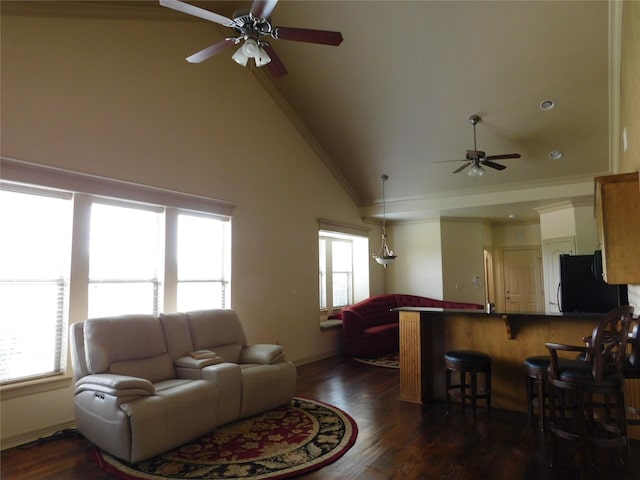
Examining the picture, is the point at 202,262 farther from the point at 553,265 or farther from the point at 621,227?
the point at 553,265

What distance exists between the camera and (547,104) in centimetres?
529

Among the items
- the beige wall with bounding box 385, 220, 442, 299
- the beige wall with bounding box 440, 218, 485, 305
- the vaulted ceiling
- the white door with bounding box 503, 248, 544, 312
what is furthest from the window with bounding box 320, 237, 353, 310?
the white door with bounding box 503, 248, 544, 312

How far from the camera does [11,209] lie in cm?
346

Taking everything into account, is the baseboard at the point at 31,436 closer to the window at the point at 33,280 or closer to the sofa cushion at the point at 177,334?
the window at the point at 33,280

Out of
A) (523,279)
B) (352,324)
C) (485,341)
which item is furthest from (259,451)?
(523,279)

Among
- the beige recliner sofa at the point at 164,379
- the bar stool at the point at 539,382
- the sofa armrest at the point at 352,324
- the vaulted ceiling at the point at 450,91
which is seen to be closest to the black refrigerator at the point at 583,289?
the vaulted ceiling at the point at 450,91

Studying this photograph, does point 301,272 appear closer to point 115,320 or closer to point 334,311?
point 334,311

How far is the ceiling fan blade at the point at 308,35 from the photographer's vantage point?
2.88 meters

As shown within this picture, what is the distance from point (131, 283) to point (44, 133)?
1.63 meters

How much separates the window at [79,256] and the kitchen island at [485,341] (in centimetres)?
258

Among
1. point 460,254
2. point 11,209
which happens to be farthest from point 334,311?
point 11,209

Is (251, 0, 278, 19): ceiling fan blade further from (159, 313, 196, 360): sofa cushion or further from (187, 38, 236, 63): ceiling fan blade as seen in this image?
(159, 313, 196, 360): sofa cushion

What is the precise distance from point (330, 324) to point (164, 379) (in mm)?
3740

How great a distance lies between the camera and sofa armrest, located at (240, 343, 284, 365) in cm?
426
